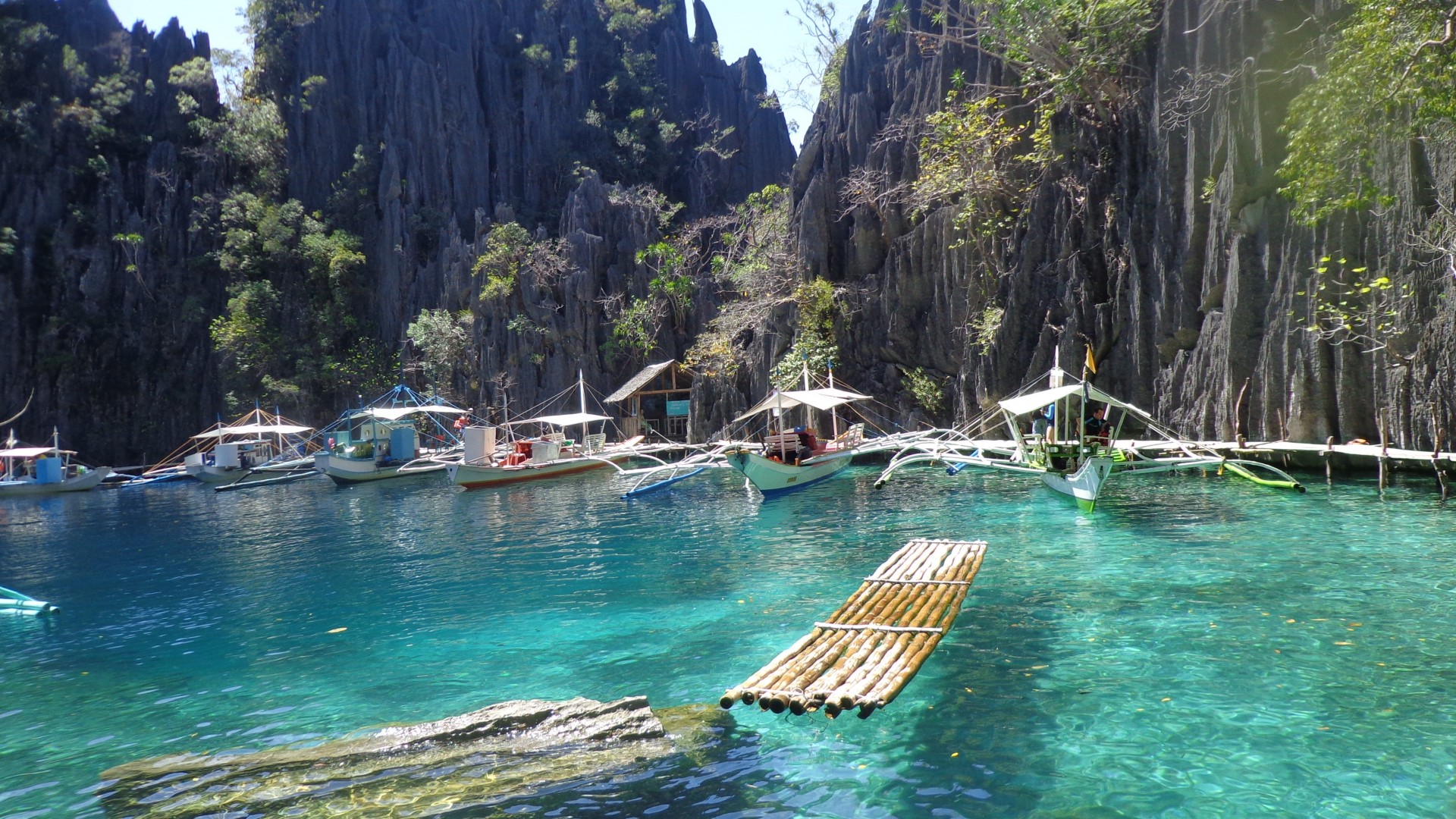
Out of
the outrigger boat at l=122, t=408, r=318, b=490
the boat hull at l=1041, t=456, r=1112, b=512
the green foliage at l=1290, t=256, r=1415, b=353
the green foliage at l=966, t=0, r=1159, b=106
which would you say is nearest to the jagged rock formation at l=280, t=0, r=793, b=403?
the outrigger boat at l=122, t=408, r=318, b=490

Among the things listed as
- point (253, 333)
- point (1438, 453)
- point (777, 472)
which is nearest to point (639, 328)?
point (777, 472)

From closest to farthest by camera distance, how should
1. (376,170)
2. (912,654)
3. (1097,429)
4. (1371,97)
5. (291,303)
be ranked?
(912,654), (1371,97), (1097,429), (291,303), (376,170)

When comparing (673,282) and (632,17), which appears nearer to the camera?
(673,282)

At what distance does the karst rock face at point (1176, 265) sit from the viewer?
68.1 ft

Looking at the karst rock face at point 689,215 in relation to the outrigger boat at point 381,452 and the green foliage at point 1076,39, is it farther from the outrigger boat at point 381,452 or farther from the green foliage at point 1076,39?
the outrigger boat at point 381,452

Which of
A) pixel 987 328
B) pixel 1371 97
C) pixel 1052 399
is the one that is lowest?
pixel 1052 399

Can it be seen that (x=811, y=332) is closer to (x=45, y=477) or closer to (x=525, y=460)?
(x=525, y=460)

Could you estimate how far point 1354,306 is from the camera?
69.7ft

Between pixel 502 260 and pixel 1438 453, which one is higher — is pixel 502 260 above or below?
above

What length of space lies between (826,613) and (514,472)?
2632 cm

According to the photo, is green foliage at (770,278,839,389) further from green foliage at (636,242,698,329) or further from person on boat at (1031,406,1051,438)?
person on boat at (1031,406,1051,438)

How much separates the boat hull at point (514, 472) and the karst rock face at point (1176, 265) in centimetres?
1274

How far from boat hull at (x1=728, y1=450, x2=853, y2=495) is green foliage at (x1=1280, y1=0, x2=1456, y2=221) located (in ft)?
47.9

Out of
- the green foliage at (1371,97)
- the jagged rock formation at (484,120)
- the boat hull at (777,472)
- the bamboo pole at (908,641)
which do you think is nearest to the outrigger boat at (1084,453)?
the boat hull at (777,472)
